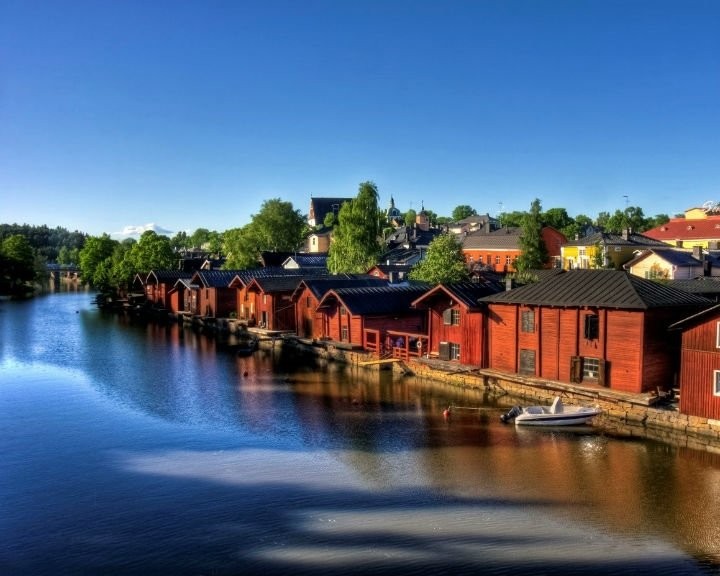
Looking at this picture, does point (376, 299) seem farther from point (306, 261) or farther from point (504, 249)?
point (504, 249)

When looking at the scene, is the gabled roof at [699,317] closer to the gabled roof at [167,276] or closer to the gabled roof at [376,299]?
the gabled roof at [376,299]

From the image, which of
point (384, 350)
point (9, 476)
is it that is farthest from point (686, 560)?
point (384, 350)

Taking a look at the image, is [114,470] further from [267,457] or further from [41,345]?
[41,345]

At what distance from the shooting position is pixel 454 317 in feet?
127

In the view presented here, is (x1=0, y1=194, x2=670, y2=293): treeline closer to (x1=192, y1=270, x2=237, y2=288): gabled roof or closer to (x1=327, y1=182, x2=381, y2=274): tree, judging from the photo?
(x1=327, y1=182, x2=381, y2=274): tree

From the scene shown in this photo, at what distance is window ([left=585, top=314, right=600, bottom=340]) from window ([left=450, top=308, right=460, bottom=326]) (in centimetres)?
890

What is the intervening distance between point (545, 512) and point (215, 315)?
54.9 m

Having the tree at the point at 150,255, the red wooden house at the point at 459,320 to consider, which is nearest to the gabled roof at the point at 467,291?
the red wooden house at the point at 459,320

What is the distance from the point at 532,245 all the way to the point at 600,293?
55.3 meters

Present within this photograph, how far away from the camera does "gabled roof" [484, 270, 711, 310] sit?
2981cm

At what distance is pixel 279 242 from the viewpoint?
11656 cm

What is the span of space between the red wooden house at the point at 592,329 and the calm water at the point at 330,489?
368cm

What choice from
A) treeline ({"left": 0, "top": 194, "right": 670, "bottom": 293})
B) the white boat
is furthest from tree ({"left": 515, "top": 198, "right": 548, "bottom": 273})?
the white boat

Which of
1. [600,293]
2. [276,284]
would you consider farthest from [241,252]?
[600,293]
